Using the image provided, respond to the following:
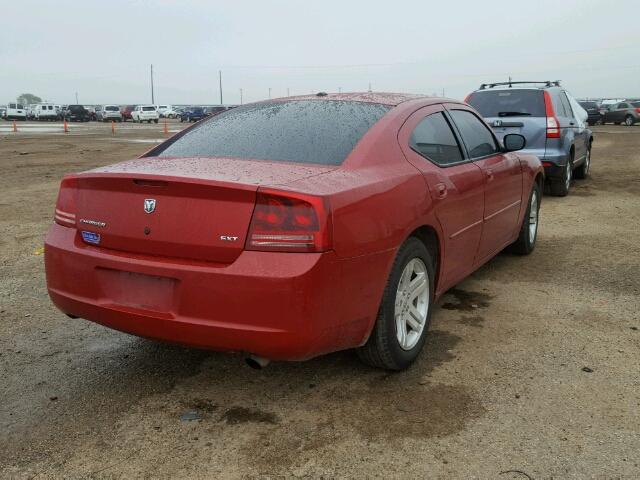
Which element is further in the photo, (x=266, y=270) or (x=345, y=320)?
(x=345, y=320)

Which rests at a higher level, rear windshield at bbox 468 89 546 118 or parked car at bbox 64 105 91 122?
parked car at bbox 64 105 91 122

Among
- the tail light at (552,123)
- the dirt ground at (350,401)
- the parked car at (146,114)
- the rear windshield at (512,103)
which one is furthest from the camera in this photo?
the parked car at (146,114)

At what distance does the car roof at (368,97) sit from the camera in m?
4.02

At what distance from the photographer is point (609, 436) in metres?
2.84

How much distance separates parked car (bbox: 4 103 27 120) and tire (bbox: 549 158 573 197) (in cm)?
6439

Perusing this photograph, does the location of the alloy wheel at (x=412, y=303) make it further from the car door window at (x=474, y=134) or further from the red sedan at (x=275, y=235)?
the car door window at (x=474, y=134)

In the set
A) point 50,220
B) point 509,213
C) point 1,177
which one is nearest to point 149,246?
point 509,213

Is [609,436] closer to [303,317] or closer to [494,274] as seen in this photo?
[303,317]

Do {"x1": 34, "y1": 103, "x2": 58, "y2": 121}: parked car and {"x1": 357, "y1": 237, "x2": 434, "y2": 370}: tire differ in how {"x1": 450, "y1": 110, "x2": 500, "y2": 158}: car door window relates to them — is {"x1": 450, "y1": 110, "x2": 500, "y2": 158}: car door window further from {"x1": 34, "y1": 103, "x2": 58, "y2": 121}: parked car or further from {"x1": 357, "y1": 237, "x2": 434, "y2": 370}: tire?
{"x1": 34, "y1": 103, "x2": 58, "y2": 121}: parked car

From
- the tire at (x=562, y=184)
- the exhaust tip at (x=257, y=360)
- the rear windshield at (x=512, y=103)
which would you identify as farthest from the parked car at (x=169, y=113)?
the exhaust tip at (x=257, y=360)

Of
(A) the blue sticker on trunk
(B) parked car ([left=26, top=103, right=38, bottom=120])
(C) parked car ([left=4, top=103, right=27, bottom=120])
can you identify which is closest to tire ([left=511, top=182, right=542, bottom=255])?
(A) the blue sticker on trunk

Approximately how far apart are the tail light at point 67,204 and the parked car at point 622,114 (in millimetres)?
43201

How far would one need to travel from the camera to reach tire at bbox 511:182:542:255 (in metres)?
5.98

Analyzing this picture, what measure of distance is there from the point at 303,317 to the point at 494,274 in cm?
323
